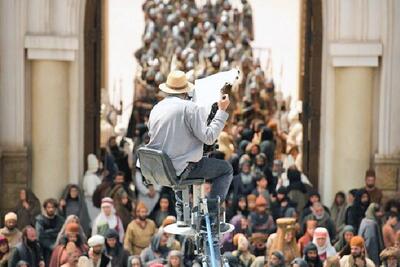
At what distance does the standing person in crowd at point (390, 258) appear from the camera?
21.5 m

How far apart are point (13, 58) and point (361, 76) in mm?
4639

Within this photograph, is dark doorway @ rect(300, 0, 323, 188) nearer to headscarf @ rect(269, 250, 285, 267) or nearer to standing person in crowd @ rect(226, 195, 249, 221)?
standing person in crowd @ rect(226, 195, 249, 221)

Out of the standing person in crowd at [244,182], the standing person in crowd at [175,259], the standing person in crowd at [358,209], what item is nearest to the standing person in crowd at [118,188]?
the standing person in crowd at [244,182]

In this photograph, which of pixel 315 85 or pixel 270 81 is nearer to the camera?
pixel 315 85

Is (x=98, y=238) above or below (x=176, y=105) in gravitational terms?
below

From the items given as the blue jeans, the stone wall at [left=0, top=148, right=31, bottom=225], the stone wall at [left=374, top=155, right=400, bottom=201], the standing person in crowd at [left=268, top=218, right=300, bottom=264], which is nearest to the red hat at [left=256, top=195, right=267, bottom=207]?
the standing person in crowd at [left=268, top=218, right=300, bottom=264]

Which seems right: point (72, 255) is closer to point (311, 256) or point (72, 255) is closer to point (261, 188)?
point (311, 256)

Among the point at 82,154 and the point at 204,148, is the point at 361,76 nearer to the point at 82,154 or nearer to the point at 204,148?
the point at 82,154

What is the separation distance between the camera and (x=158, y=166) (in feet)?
51.9

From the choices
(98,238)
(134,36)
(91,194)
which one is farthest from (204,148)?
(134,36)

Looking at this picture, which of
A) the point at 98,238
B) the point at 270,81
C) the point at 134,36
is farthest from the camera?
the point at 134,36

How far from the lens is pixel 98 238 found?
71.3 feet

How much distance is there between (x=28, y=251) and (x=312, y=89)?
6.54 metres

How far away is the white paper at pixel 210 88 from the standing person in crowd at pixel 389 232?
749cm
